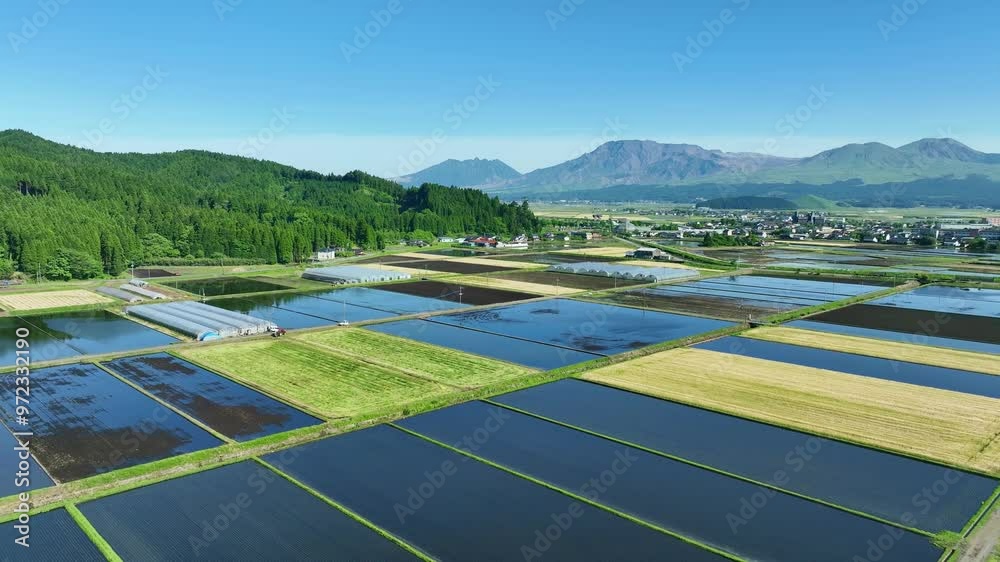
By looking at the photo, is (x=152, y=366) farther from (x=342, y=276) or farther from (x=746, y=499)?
(x=342, y=276)

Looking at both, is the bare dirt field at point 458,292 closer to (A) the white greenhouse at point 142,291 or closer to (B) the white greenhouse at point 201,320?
(B) the white greenhouse at point 201,320

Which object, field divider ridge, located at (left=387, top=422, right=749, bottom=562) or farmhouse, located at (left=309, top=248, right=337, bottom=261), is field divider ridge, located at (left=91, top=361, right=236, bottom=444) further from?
farmhouse, located at (left=309, top=248, right=337, bottom=261)

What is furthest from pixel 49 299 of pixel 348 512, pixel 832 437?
pixel 832 437

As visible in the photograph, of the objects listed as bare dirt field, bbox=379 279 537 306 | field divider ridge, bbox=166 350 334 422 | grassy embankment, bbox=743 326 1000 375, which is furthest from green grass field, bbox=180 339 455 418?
grassy embankment, bbox=743 326 1000 375

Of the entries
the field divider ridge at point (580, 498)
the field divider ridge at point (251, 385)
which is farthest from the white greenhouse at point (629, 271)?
the field divider ridge at point (580, 498)

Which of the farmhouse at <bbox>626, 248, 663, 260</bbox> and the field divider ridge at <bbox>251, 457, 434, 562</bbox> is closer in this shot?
Result: the field divider ridge at <bbox>251, 457, 434, 562</bbox>

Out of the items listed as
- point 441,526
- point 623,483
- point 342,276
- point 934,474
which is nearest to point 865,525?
point 934,474
